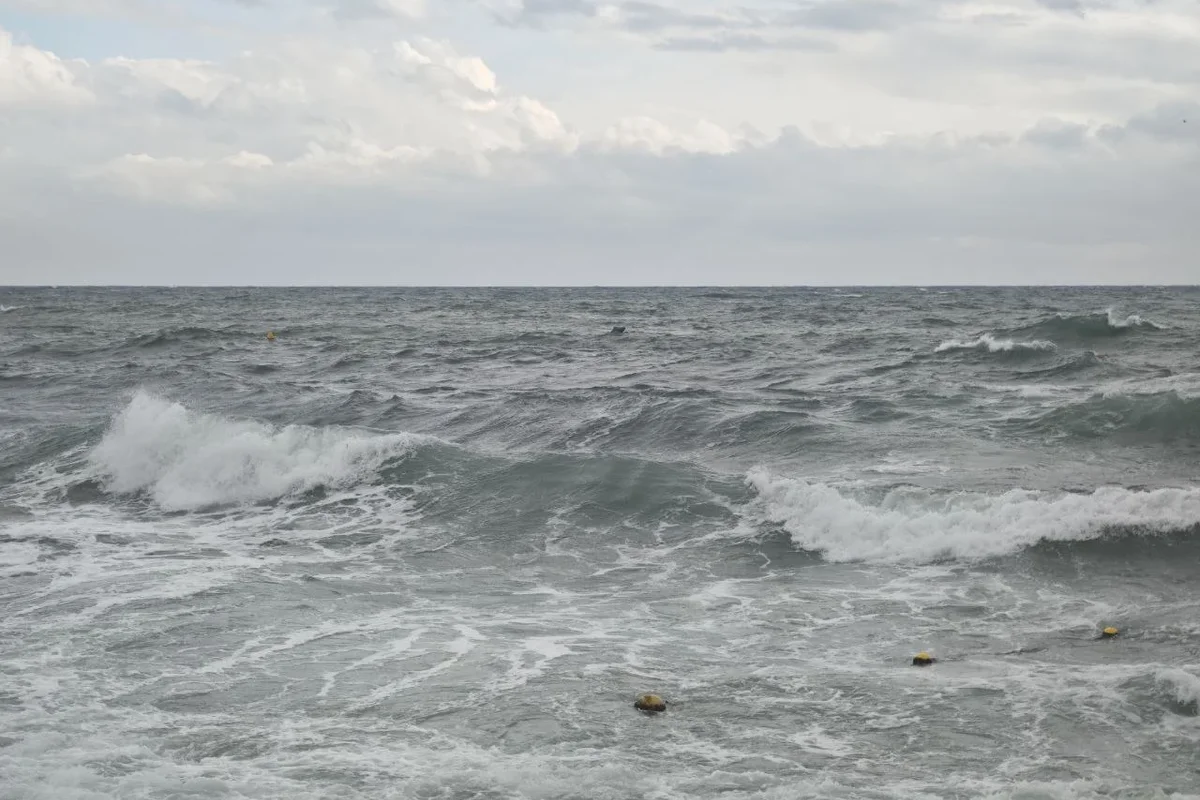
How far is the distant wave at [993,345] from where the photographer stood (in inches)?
1287

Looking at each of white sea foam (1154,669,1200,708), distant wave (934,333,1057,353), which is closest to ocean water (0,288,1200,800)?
white sea foam (1154,669,1200,708)

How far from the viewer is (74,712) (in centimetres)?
927

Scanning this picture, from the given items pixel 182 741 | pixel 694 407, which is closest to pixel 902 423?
pixel 694 407

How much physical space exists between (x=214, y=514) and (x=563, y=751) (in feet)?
36.7

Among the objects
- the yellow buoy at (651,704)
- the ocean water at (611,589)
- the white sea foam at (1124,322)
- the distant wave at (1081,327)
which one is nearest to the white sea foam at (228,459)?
the ocean water at (611,589)

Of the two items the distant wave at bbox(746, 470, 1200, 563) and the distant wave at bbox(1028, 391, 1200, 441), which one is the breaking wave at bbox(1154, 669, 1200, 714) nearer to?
the distant wave at bbox(746, 470, 1200, 563)

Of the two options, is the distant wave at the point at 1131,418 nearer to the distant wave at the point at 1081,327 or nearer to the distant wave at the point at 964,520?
the distant wave at the point at 964,520

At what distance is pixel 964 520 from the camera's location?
583 inches

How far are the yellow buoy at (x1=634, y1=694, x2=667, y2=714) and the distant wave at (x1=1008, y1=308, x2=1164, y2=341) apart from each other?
→ 30488 millimetres

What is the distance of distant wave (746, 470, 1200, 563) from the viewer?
14.3 m

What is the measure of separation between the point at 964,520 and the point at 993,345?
68.5 feet

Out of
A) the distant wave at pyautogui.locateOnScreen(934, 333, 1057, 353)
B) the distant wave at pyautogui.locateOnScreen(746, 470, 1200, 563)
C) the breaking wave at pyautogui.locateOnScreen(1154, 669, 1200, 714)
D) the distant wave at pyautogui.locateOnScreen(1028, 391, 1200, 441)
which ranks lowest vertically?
the breaking wave at pyautogui.locateOnScreen(1154, 669, 1200, 714)

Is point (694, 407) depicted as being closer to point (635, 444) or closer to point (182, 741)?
point (635, 444)

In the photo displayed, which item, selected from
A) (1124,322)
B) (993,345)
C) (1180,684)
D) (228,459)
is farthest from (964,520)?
(1124,322)
